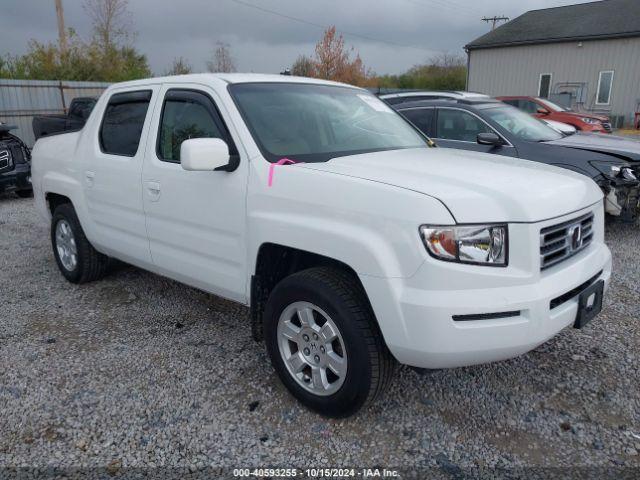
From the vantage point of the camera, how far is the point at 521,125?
23.4 feet

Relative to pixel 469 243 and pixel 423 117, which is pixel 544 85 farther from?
pixel 469 243

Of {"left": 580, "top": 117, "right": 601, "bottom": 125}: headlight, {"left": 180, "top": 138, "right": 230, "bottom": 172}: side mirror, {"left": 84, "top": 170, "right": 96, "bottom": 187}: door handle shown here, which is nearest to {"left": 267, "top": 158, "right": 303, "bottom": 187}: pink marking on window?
{"left": 180, "top": 138, "right": 230, "bottom": 172}: side mirror

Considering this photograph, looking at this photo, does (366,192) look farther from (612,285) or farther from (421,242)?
(612,285)

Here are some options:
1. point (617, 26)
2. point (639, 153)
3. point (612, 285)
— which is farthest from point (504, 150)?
point (617, 26)

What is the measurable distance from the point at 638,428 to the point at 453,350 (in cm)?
122

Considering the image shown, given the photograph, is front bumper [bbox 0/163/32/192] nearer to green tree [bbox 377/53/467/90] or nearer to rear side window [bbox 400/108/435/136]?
rear side window [bbox 400/108/435/136]

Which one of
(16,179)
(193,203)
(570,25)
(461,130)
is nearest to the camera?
(193,203)

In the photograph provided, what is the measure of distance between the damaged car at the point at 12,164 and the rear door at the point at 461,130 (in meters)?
7.22

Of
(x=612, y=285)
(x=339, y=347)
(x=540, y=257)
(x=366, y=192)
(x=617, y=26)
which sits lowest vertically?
(x=612, y=285)

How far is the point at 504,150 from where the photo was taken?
21.6 feet

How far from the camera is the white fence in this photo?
14.9 metres

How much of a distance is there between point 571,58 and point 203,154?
29.8m

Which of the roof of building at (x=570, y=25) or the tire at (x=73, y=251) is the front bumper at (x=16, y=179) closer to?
the tire at (x=73, y=251)

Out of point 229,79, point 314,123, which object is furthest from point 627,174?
point 229,79
